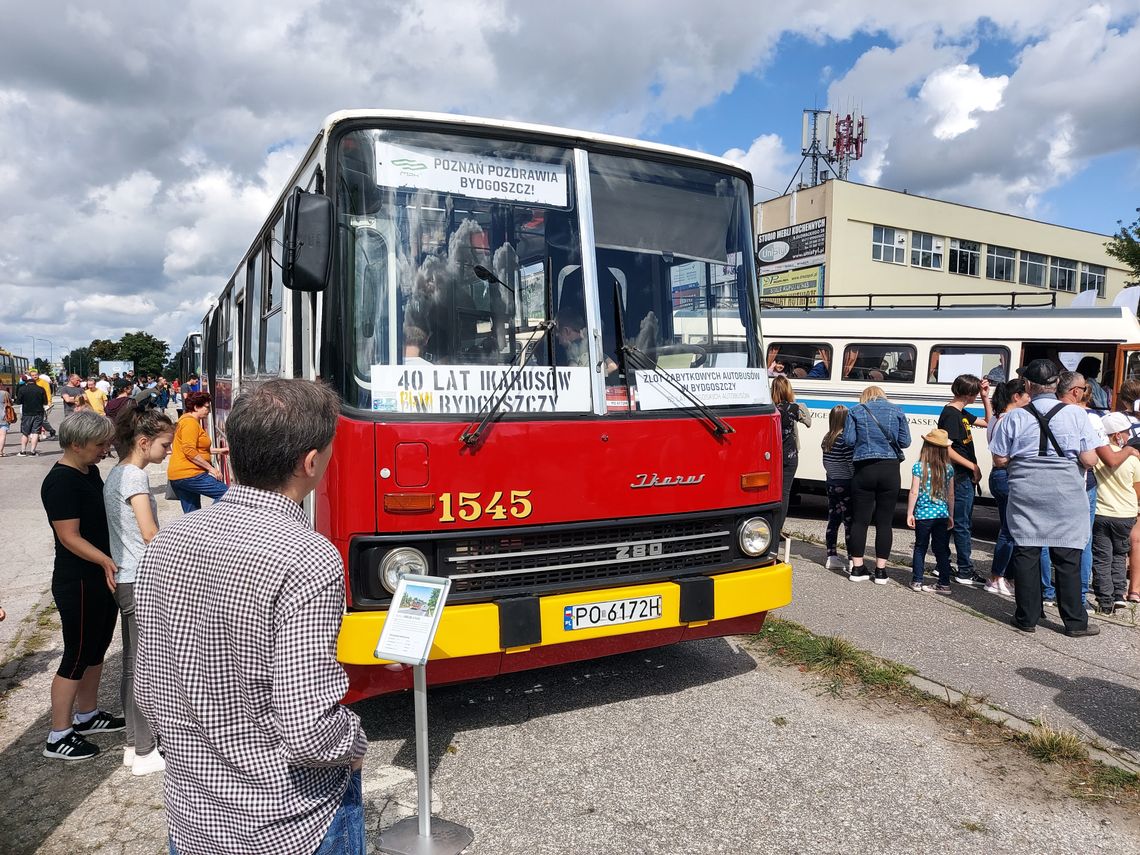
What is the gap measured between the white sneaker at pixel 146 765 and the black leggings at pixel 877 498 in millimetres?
5807

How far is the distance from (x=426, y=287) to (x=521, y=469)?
966mm

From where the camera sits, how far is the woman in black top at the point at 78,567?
3.75 metres

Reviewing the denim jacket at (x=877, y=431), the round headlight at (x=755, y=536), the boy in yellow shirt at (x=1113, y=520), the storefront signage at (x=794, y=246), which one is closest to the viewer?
the round headlight at (x=755, y=536)

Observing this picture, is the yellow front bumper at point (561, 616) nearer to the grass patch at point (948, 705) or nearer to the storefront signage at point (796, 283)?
the grass patch at point (948, 705)

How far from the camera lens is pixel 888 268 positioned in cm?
3722

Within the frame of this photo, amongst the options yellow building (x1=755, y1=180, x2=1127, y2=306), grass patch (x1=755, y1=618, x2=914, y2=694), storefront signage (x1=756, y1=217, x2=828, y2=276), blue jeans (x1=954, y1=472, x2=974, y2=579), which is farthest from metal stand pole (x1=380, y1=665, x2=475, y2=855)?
storefront signage (x1=756, y1=217, x2=828, y2=276)

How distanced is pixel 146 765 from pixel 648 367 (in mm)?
3070

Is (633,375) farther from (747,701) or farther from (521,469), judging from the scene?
(747,701)

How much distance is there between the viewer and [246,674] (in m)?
1.70

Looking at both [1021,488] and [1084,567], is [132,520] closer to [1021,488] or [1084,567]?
[1021,488]

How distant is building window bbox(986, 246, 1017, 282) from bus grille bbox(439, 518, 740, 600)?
42948 millimetres

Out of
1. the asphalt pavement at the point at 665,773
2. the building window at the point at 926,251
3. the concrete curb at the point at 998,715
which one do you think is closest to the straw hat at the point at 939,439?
the asphalt pavement at the point at 665,773

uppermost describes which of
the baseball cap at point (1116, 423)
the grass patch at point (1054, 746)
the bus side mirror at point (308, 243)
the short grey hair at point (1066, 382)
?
the bus side mirror at point (308, 243)

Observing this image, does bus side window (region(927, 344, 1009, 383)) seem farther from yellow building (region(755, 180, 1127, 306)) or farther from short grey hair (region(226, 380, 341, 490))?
yellow building (region(755, 180, 1127, 306))
